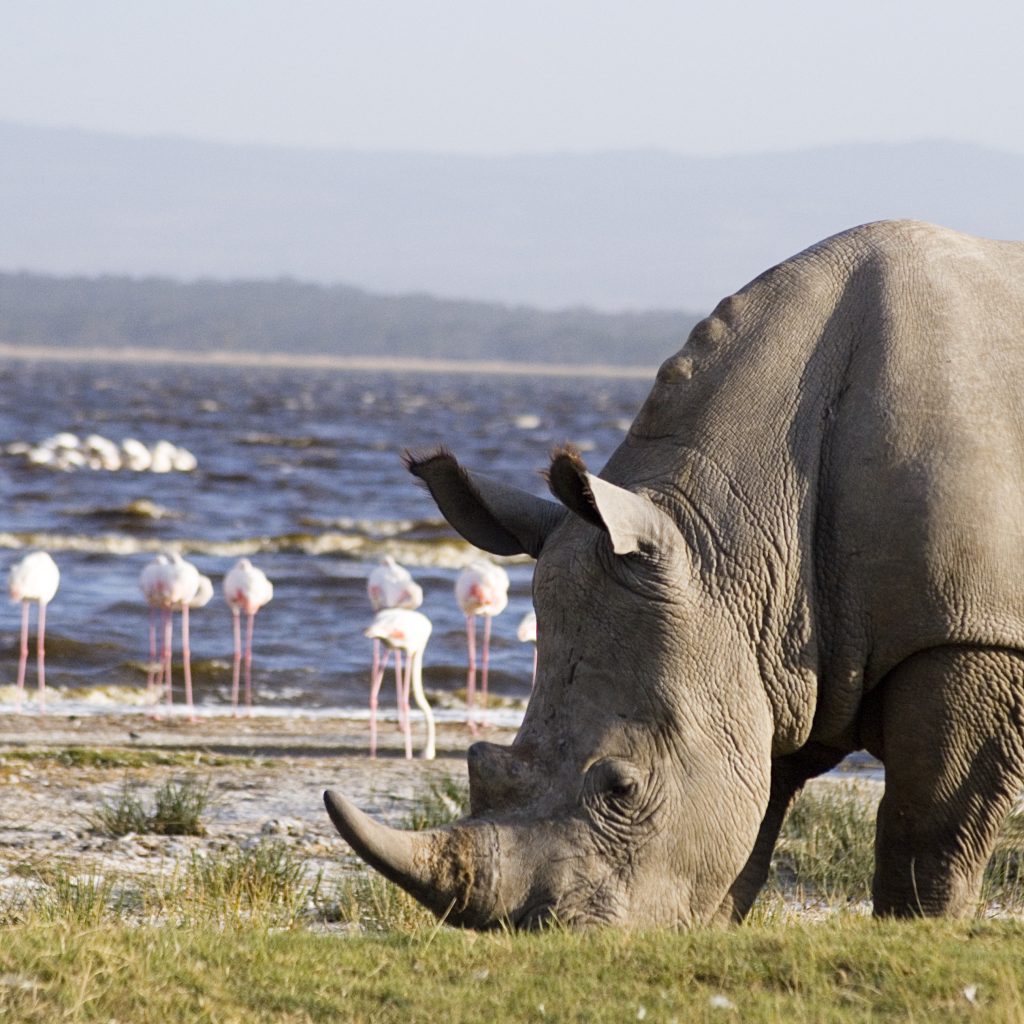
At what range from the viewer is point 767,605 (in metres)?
6.03

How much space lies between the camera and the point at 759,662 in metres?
6.02

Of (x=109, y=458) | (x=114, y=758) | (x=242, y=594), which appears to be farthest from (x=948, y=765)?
(x=109, y=458)

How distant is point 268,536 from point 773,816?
19901 millimetres

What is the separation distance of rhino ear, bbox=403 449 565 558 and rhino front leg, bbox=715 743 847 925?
115cm

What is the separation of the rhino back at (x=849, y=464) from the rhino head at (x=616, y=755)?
0.16 meters

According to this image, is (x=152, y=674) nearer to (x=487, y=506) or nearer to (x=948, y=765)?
(x=487, y=506)

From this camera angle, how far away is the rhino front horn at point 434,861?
531cm

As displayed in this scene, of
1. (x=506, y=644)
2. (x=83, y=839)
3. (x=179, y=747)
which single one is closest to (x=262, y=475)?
(x=506, y=644)

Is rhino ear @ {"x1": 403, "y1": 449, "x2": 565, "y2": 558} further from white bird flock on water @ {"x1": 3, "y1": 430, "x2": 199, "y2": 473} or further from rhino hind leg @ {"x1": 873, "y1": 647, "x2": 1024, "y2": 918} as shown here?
white bird flock on water @ {"x1": 3, "y1": 430, "x2": 199, "y2": 473}

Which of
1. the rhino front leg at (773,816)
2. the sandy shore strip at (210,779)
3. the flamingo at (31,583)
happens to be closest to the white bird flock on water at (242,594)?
the flamingo at (31,583)

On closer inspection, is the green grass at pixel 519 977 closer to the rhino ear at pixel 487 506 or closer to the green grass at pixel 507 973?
the green grass at pixel 507 973

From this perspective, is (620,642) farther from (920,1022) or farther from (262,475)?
(262,475)

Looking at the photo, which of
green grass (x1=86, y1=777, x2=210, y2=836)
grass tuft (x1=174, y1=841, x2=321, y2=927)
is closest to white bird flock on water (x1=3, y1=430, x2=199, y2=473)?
green grass (x1=86, y1=777, x2=210, y2=836)

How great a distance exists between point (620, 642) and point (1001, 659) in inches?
44.3
